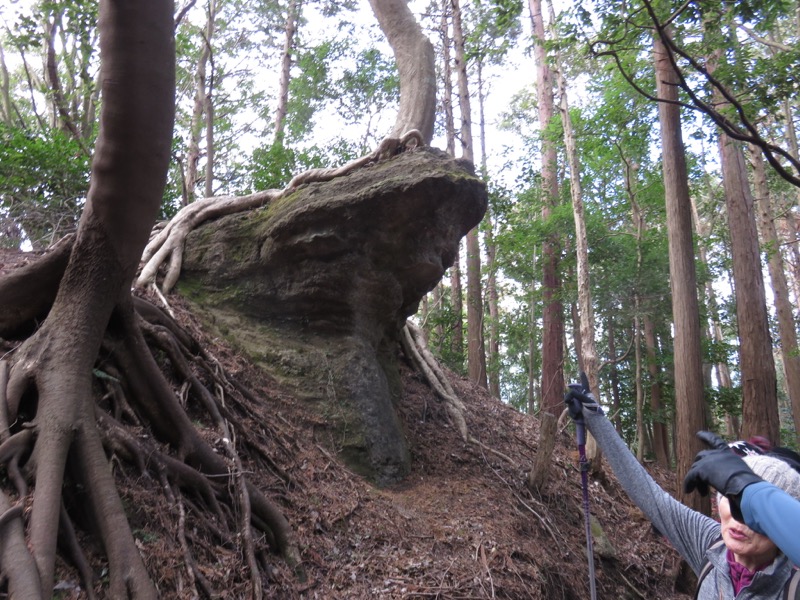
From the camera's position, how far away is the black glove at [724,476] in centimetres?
191

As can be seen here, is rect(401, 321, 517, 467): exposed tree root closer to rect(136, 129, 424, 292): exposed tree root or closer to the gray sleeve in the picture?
rect(136, 129, 424, 292): exposed tree root

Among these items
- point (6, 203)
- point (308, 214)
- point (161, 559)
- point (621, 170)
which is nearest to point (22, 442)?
point (161, 559)

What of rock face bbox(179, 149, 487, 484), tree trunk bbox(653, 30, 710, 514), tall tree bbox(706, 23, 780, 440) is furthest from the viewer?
tall tree bbox(706, 23, 780, 440)

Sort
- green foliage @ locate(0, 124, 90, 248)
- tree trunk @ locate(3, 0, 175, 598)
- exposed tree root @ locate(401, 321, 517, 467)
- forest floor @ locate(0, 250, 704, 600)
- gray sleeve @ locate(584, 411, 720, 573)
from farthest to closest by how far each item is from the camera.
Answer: green foliage @ locate(0, 124, 90, 248) → exposed tree root @ locate(401, 321, 517, 467) → forest floor @ locate(0, 250, 704, 600) → tree trunk @ locate(3, 0, 175, 598) → gray sleeve @ locate(584, 411, 720, 573)

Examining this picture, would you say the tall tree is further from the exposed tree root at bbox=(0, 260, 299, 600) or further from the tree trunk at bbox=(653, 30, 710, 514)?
the exposed tree root at bbox=(0, 260, 299, 600)

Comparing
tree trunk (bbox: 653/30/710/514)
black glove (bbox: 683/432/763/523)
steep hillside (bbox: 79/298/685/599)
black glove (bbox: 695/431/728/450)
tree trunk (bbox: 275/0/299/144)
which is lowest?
steep hillside (bbox: 79/298/685/599)

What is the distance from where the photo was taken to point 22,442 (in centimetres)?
336

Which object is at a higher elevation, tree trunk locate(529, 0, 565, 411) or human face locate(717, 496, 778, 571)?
tree trunk locate(529, 0, 565, 411)

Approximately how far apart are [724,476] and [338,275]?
18.1 ft

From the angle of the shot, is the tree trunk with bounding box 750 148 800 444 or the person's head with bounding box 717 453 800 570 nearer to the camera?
the person's head with bounding box 717 453 800 570

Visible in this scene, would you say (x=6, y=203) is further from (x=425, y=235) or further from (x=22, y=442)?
(x=22, y=442)

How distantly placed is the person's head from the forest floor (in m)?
2.87

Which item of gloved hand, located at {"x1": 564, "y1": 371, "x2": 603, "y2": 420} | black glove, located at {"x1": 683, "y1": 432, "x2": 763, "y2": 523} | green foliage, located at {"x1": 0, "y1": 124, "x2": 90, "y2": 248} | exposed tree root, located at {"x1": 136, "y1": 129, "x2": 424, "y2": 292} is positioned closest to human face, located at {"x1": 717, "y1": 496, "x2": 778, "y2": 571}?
black glove, located at {"x1": 683, "y1": 432, "x2": 763, "y2": 523}

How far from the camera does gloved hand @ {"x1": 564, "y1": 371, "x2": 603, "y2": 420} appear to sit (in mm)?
3203
